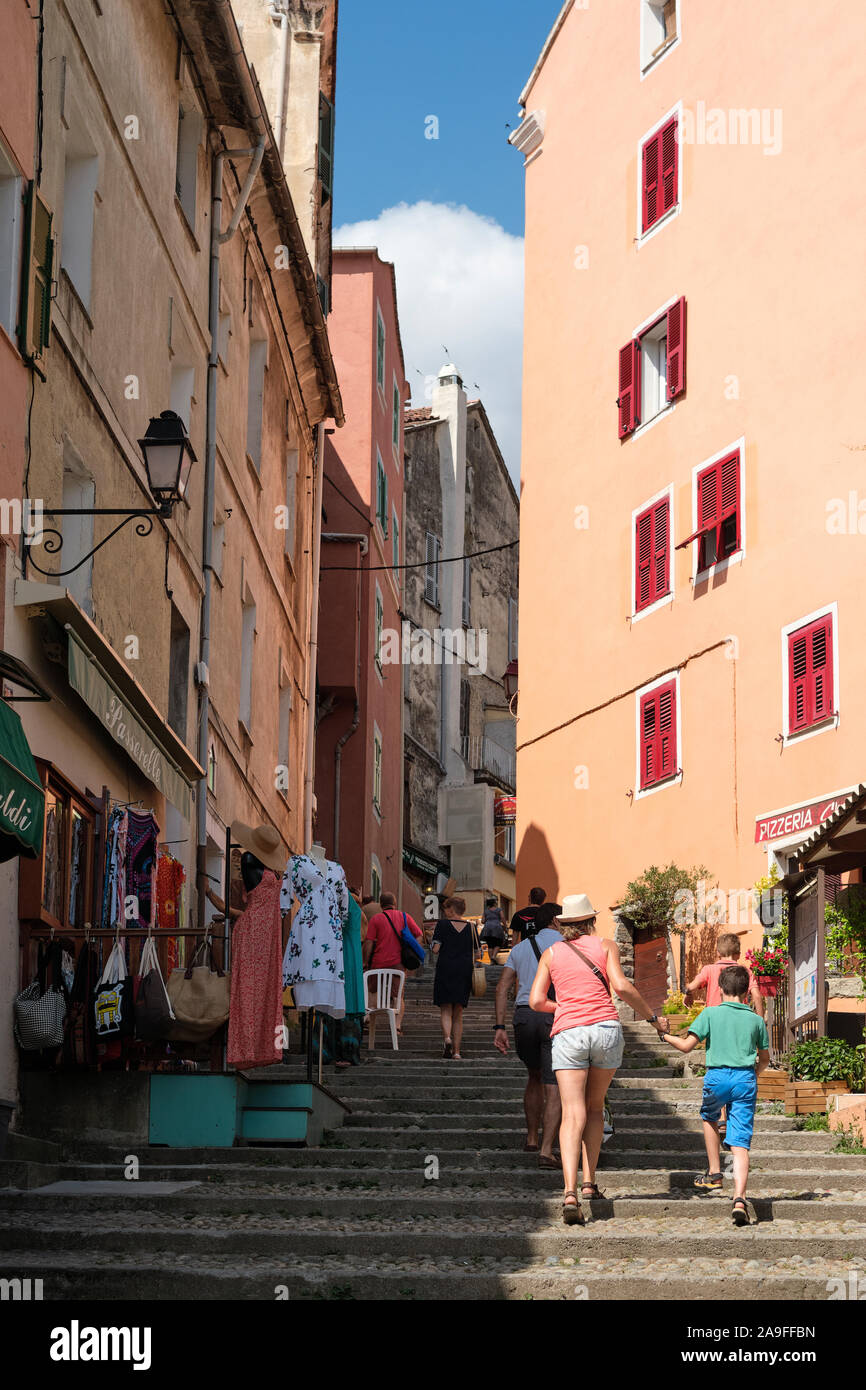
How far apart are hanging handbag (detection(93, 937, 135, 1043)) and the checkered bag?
389 mm

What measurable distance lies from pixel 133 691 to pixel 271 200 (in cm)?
1082

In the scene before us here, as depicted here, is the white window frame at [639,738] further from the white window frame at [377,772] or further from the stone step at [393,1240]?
the stone step at [393,1240]

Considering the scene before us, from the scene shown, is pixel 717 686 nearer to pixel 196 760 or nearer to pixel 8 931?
pixel 196 760

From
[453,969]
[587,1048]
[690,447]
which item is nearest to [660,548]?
[690,447]

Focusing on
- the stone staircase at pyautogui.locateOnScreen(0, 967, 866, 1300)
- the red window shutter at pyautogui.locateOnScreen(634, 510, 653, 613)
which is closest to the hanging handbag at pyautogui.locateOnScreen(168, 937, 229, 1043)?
the stone staircase at pyautogui.locateOnScreen(0, 967, 866, 1300)

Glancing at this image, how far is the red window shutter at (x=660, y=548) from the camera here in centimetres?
2589

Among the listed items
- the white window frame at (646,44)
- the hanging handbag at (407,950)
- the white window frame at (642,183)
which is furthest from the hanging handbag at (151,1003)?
the white window frame at (646,44)

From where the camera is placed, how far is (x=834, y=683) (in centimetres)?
2183

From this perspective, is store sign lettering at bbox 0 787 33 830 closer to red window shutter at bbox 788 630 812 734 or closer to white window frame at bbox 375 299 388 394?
red window shutter at bbox 788 630 812 734

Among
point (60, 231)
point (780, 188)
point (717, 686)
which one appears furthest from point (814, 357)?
point (60, 231)

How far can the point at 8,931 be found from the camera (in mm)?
12078

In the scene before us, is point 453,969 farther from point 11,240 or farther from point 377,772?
point 377,772

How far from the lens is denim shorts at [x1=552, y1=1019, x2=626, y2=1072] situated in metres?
11.0

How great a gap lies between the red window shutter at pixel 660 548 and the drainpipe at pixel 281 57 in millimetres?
7697
